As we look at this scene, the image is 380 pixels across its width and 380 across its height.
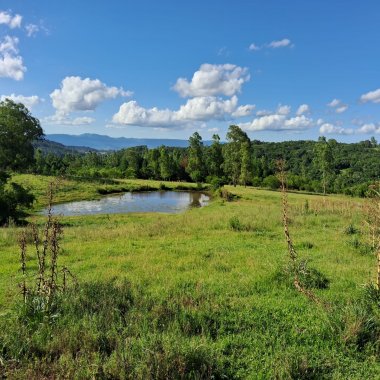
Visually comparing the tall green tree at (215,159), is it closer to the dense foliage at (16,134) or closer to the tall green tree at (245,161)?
the tall green tree at (245,161)

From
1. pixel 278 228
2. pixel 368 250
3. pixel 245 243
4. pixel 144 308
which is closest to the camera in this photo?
pixel 144 308

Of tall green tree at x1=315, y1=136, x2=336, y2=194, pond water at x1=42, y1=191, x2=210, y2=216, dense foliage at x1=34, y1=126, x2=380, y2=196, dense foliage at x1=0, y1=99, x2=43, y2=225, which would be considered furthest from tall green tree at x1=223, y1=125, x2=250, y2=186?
dense foliage at x1=0, y1=99, x2=43, y2=225

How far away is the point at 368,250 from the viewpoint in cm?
1230

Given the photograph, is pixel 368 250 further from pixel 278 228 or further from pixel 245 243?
pixel 278 228

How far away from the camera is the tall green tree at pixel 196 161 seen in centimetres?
8588

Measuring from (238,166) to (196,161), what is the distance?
754 inches

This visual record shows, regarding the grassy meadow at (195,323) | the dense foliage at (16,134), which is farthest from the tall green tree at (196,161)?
the grassy meadow at (195,323)

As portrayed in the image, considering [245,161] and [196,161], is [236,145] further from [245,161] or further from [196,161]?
[196,161]

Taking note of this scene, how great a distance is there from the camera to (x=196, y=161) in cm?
8644

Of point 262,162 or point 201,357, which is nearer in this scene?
point 201,357

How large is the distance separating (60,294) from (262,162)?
91.8 metres

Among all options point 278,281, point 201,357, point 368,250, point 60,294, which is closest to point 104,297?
point 60,294

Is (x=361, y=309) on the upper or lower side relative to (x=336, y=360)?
upper

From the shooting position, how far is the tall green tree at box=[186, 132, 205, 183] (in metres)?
85.9
